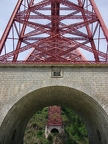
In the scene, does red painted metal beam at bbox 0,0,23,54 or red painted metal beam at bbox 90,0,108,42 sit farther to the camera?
red painted metal beam at bbox 90,0,108,42

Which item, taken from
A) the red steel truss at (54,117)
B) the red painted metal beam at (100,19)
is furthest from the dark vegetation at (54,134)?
the red painted metal beam at (100,19)

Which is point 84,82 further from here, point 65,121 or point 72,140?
point 65,121

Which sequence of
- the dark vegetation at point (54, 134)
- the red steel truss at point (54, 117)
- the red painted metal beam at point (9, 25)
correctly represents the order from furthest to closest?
the red steel truss at point (54, 117), the dark vegetation at point (54, 134), the red painted metal beam at point (9, 25)

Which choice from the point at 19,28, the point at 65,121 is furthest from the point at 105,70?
the point at 65,121

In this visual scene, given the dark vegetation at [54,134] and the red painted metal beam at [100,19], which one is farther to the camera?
the dark vegetation at [54,134]

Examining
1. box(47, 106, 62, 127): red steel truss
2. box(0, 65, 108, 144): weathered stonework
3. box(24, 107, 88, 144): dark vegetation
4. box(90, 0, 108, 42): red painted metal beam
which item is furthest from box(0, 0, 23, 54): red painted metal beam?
box(47, 106, 62, 127): red steel truss

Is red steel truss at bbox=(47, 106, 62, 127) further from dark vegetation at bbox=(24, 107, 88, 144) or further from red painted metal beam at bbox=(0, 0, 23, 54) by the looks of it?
red painted metal beam at bbox=(0, 0, 23, 54)

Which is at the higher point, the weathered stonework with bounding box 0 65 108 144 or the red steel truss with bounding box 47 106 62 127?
the red steel truss with bounding box 47 106 62 127

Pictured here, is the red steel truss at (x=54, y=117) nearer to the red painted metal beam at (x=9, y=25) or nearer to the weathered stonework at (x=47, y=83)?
the red painted metal beam at (x=9, y=25)

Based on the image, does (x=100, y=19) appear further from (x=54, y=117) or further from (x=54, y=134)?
(x=54, y=117)

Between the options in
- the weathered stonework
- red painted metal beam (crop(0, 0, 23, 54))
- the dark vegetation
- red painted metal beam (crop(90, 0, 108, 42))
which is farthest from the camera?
the dark vegetation

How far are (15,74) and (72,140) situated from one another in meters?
25.6

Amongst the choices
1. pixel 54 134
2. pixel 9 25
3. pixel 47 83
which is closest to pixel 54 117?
pixel 54 134

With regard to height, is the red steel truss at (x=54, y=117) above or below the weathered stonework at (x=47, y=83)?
above
